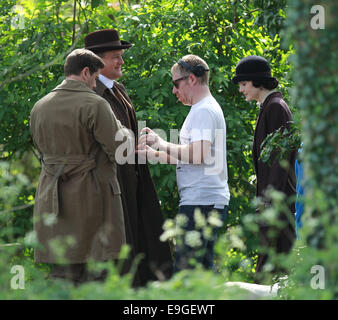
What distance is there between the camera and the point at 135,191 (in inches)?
205

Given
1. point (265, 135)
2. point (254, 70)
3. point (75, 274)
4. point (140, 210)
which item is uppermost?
point (254, 70)

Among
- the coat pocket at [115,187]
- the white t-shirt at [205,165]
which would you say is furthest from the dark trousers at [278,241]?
the coat pocket at [115,187]

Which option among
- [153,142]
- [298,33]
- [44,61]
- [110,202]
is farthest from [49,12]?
[298,33]

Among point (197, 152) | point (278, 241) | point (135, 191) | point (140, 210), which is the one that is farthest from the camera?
point (278, 241)

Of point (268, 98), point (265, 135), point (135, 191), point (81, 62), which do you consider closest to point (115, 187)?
point (135, 191)

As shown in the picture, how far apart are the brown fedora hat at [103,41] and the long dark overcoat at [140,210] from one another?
279mm

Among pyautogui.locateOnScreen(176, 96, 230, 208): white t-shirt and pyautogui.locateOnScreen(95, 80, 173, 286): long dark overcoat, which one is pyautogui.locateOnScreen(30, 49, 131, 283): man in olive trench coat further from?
A: pyautogui.locateOnScreen(176, 96, 230, 208): white t-shirt

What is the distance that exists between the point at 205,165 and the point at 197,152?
151 mm

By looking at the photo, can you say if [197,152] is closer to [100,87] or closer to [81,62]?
[100,87]

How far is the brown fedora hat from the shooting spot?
5283mm

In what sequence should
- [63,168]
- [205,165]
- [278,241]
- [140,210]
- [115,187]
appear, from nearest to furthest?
[63,168], [115,187], [205,165], [140,210], [278,241]

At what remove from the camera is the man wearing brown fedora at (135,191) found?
5.18 meters

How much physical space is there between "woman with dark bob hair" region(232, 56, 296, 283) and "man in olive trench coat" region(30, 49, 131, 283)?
124cm

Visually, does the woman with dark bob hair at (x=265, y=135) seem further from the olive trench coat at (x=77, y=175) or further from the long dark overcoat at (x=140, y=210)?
the olive trench coat at (x=77, y=175)
